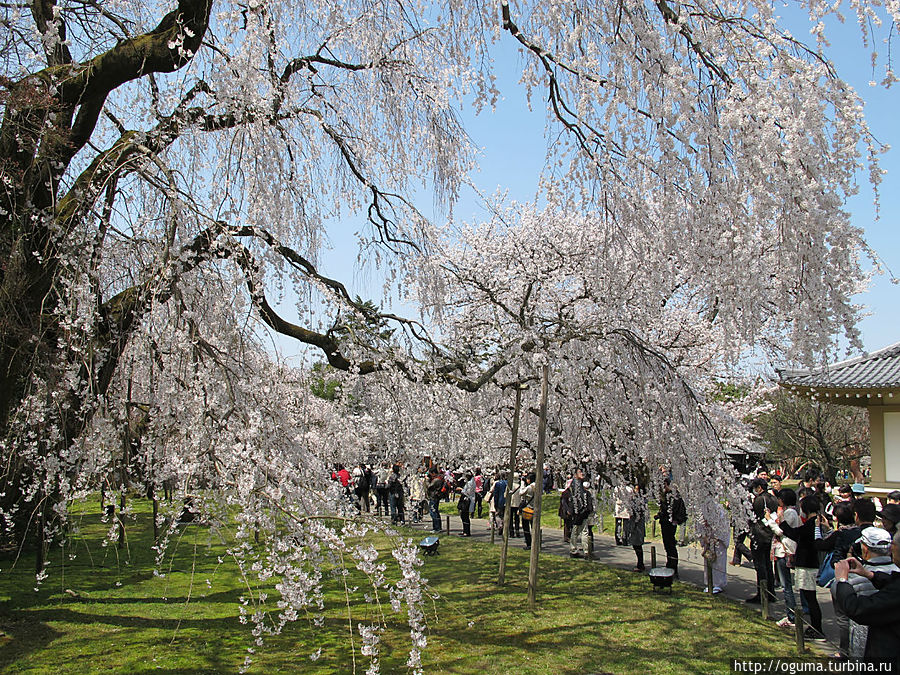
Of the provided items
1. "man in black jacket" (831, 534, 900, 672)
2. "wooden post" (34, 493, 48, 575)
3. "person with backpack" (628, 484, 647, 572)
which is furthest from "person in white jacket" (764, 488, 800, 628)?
"wooden post" (34, 493, 48, 575)

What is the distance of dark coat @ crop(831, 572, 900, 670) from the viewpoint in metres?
2.98

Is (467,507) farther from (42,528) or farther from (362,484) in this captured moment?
(42,528)

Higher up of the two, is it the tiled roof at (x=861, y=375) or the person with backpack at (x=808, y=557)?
the tiled roof at (x=861, y=375)

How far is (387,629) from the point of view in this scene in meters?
6.12

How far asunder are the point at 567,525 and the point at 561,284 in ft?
15.4

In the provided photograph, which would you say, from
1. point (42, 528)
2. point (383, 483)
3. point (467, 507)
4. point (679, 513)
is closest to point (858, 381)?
point (679, 513)

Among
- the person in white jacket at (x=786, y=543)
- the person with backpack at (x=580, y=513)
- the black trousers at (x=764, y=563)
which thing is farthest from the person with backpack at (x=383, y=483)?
the person in white jacket at (x=786, y=543)

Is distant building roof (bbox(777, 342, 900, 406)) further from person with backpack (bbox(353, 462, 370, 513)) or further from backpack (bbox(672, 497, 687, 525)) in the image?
person with backpack (bbox(353, 462, 370, 513))

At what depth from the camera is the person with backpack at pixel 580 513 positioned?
9742 mm

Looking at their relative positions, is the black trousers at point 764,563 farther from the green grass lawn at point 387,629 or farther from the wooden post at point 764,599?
the green grass lawn at point 387,629

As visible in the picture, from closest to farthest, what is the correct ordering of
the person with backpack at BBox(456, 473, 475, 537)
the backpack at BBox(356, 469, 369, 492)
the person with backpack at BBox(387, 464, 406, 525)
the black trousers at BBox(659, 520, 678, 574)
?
the black trousers at BBox(659, 520, 678, 574)
the person with backpack at BBox(456, 473, 475, 537)
the person with backpack at BBox(387, 464, 406, 525)
the backpack at BBox(356, 469, 369, 492)

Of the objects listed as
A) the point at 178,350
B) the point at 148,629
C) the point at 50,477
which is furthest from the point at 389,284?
the point at 148,629

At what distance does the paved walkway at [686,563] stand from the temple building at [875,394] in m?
3.71

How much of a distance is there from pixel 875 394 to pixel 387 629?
1069 cm
